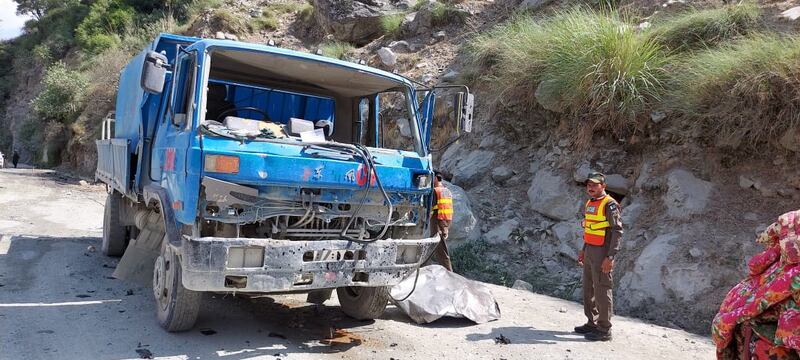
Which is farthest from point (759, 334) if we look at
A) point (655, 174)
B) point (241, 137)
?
point (655, 174)

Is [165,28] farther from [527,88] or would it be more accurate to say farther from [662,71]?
[662,71]

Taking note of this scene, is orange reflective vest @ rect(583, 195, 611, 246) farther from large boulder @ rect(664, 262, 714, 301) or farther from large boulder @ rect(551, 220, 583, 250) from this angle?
large boulder @ rect(551, 220, 583, 250)

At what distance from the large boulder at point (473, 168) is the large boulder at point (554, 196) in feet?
3.49

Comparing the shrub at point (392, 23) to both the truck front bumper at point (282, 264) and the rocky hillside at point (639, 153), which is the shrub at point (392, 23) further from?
the truck front bumper at point (282, 264)

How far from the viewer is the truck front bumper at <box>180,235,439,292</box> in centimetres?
382

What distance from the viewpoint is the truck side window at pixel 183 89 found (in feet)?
14.2

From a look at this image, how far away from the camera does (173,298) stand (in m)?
4.33

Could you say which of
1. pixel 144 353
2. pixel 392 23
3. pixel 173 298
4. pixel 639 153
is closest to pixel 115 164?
pixel 173 298

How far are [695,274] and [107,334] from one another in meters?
5.66

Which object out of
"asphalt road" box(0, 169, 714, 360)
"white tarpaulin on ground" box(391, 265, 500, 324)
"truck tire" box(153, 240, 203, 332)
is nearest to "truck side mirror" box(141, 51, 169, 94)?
"truck tire" box(153, 240, 203, 332)

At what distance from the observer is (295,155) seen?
4105 mm

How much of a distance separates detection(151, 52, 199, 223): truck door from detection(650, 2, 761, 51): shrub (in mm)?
6939

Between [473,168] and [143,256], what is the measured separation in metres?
5.55

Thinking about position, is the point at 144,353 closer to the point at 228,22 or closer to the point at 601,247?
the point at 601,247
